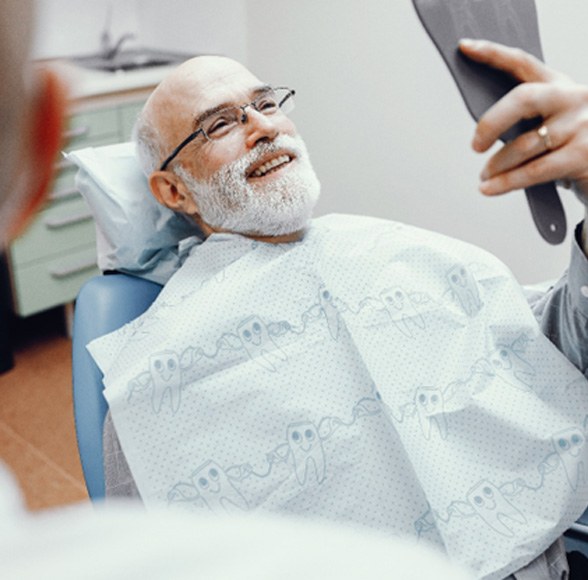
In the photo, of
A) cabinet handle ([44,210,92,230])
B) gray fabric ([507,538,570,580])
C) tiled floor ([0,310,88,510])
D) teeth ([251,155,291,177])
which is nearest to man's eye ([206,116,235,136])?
teeth ([251,155,291,177])

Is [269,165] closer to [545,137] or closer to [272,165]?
[272,165]

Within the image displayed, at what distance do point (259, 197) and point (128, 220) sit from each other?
0.28 m

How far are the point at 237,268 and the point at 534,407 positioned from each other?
577 millimetres

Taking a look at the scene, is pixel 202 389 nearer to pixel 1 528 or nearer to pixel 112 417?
pixel 112 417

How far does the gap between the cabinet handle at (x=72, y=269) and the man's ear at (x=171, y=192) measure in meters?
1.37

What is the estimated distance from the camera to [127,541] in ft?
1.04

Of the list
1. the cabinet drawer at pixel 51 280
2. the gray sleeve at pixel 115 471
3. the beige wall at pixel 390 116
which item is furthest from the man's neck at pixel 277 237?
the cabinet drawer at pixel 51 280

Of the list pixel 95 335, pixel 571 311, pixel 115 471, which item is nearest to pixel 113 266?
pixel 95 335

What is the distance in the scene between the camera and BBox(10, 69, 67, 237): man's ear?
1.22 ft

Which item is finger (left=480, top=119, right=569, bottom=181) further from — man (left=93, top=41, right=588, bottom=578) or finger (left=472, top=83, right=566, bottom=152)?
→ man (left=93, top=41, right=588, bottom=578)

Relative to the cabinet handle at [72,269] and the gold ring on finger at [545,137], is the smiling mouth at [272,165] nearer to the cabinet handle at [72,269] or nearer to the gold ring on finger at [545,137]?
the gold ring on finger at [545,137]

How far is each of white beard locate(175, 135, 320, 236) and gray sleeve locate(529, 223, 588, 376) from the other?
48 centimetres

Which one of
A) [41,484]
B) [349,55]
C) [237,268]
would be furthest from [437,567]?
[349,55]

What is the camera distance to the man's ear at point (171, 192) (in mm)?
1675
